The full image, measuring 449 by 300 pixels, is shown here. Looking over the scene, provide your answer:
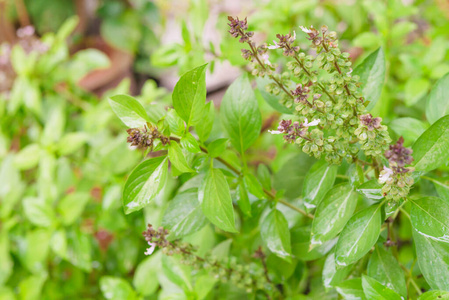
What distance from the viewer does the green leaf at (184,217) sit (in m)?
0.44

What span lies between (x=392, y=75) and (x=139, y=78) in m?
1.35

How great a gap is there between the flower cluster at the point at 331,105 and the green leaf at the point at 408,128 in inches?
4.6

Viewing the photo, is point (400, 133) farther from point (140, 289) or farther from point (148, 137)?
point (140, 289)

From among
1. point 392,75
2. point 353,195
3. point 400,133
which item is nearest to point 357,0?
point 392,75

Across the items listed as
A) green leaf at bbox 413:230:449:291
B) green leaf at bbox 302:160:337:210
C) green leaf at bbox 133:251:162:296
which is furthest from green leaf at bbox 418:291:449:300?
green leaf at bbox 133:251:162:296

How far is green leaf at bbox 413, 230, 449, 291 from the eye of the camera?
37cm

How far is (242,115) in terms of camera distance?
0.46 metres

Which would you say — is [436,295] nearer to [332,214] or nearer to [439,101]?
[332,214]

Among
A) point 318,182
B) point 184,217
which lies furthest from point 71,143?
point 318,182

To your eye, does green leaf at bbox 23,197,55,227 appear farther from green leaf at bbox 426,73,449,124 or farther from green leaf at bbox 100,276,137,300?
green leaf at bbox 426,73,449,124

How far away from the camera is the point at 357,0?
99 centimetres

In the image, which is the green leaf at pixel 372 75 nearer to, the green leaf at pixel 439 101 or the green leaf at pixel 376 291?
the green leaf at pixel 439 101

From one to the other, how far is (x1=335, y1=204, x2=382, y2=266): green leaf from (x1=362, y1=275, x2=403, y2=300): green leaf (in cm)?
3

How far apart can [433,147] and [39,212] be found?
65 cm
